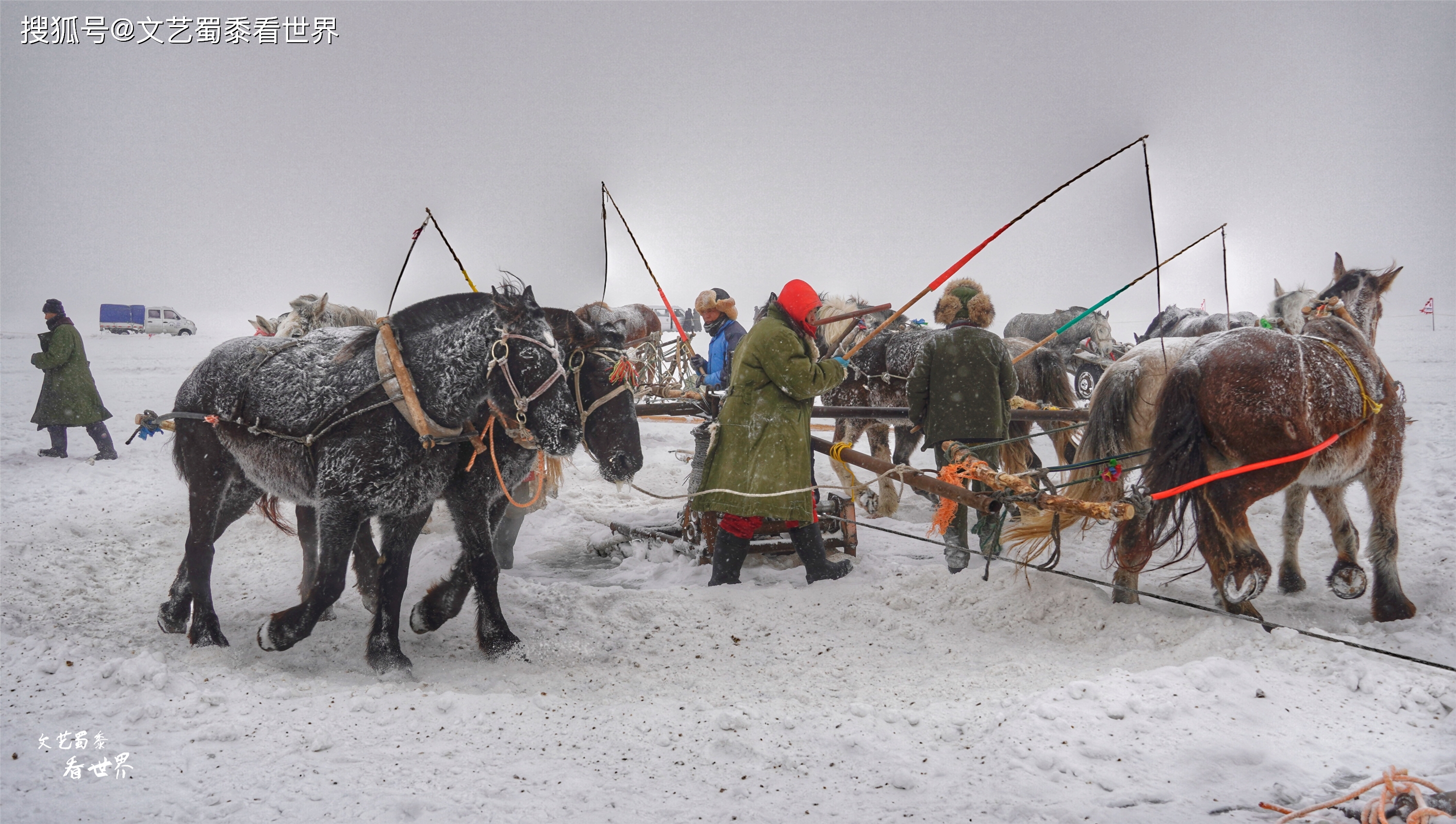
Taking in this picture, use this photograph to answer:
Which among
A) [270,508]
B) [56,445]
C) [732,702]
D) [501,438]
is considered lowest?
[732,702]

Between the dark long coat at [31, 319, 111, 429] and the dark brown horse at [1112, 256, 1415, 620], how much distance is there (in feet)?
28.5

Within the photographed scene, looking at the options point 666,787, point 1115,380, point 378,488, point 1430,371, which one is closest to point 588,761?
point 666,787

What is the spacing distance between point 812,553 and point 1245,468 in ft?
6.69

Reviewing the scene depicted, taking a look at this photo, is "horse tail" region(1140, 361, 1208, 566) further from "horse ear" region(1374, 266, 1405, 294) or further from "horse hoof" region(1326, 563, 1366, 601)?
"horse ear" region(1374, 266, 1405, 294)

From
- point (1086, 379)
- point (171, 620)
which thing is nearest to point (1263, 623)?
point (171, 620)

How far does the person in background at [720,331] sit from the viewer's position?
239 inches

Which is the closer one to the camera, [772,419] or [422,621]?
[422,621]

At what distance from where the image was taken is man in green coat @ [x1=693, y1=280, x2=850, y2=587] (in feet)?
12.5

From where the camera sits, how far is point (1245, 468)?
128 inches

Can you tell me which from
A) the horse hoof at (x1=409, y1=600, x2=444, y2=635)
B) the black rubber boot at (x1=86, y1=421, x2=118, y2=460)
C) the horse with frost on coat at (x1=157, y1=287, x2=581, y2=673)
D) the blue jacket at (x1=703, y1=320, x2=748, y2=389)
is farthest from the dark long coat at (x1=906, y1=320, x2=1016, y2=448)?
the black rubber boot at (x1=86, y1=421, x2=118, y2=460)

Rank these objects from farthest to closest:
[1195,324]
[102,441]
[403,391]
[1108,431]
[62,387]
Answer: [1195,324] → [102,441] → [62,387] → [1108,431] → [403,391]

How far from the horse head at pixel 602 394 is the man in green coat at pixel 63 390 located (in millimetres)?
6583

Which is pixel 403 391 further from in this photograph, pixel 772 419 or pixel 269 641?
pixel 772 419

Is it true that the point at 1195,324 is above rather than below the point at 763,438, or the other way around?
above
